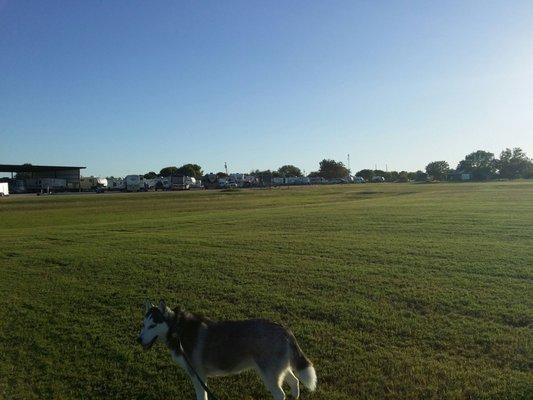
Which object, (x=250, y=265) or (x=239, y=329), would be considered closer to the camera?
(x=239, y=329)

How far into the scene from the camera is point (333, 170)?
16912 cm

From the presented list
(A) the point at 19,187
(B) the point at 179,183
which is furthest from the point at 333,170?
(A) the point at 19,187

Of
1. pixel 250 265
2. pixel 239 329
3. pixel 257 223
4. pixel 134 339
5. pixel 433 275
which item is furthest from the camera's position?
pixel 257 223

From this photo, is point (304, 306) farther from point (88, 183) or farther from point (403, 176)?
point (403, 176)

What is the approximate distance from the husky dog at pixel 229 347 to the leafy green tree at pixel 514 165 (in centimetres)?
15063

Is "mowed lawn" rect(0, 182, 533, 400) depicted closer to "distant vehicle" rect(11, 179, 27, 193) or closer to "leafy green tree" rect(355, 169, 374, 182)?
"distant vehicle" rect(11, 179, 27, 193)

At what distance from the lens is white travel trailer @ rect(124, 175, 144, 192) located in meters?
81.9

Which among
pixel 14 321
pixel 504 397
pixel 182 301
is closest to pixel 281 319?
pixel 182 301

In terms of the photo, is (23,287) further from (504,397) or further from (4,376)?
(504,397)

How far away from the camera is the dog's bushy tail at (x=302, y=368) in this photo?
541 centimetres

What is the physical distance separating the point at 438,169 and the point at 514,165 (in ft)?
77.6

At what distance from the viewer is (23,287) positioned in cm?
1202

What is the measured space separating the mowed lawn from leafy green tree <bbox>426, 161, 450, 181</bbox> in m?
142

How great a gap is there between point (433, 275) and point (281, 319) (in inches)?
185
